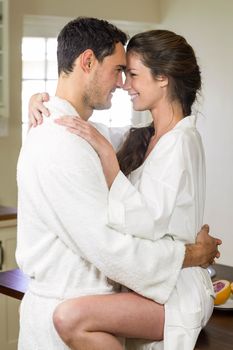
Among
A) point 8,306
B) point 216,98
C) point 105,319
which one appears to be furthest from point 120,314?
point 216,98

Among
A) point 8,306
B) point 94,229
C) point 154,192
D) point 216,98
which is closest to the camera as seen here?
point 94,229

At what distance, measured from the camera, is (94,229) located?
198 cm

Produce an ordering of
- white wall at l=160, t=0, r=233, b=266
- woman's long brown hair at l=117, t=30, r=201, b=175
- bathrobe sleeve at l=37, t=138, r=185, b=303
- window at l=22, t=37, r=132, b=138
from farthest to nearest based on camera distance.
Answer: white wall at l=160, t=0, r=233, b=266 → window at l=22, t=37, r=132, b=138 → woman's long brown hair at l=117, t=30, r=201, b=175 → bathrobe sleeve at l=37, t=138, r=185, b=303

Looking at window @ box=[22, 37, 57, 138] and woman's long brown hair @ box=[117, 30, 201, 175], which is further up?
woman's long brown hair @ box=[117, 30, 201, 175]

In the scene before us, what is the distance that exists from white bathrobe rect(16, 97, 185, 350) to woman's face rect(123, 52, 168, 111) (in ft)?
0.98

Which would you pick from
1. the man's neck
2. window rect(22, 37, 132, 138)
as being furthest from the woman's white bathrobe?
window rect(22, 37, 132, 138)

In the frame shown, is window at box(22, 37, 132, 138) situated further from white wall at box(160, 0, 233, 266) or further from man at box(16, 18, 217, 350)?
man at box(16, 18, 217, 350)

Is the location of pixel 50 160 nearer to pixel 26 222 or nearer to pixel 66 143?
pixel 66 143

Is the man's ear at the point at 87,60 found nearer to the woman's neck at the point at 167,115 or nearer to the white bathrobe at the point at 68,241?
the white bathrobe at the point at 68,241

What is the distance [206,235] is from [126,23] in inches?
140

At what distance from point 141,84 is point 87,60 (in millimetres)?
292

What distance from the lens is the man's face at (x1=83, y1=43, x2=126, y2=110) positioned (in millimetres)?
2143

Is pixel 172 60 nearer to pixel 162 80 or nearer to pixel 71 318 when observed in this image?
pixel 162 80

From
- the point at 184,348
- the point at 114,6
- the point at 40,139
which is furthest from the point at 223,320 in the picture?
the point at 114,6
